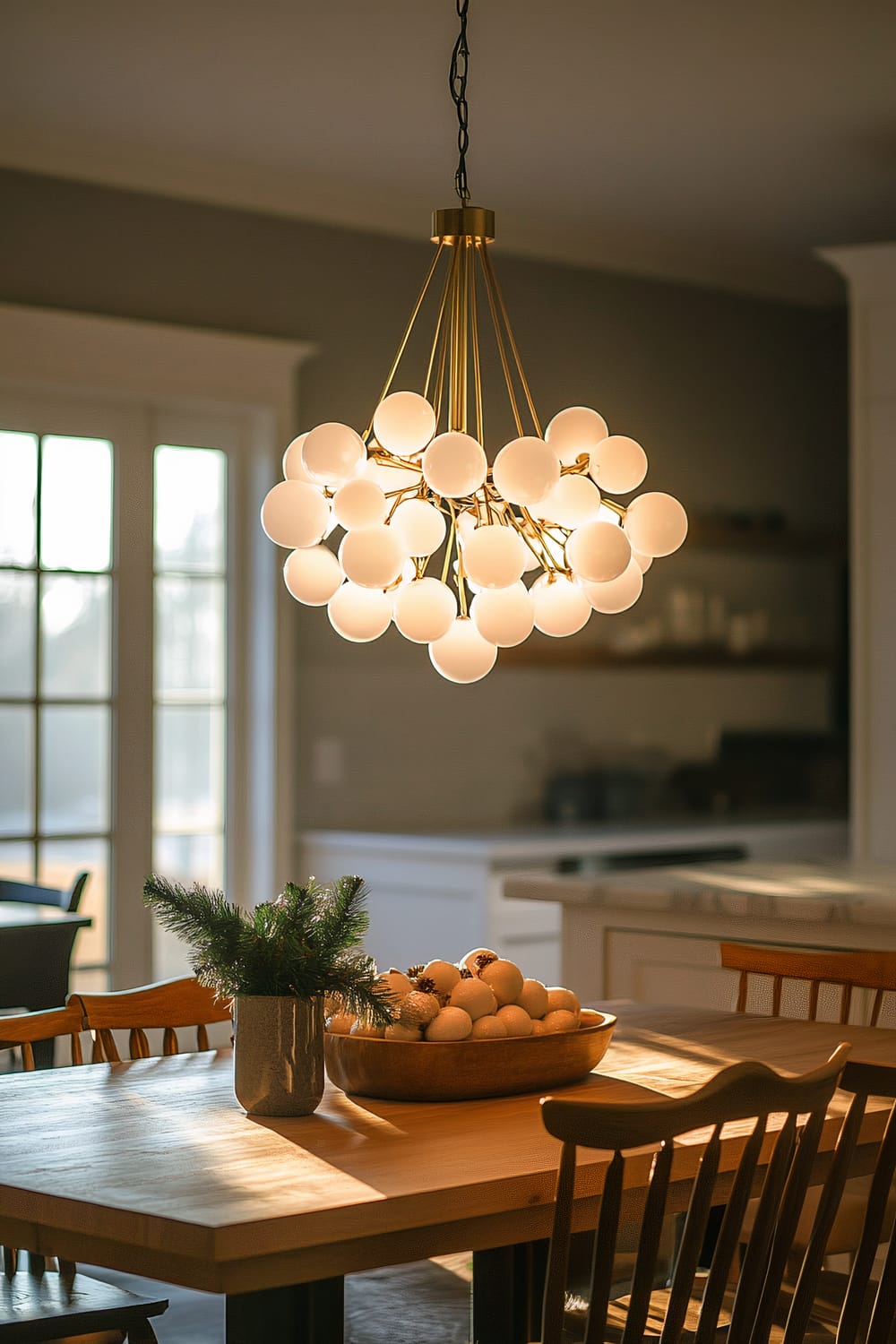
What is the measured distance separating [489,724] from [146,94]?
89.2 inches

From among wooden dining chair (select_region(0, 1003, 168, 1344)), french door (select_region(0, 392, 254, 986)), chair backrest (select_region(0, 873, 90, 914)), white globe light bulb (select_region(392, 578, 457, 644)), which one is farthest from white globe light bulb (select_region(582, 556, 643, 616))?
french door (select_region(0, 392, 254, 986))

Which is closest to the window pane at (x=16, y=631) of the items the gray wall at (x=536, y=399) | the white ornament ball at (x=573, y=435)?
the gray wall at (x=536, y=399)

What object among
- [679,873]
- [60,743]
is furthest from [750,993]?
[60,743]

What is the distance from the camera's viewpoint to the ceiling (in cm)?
379

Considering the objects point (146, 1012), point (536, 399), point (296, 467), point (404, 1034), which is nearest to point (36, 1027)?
point (146, 1012)

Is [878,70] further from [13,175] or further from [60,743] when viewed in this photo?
[60,743]

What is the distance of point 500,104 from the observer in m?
4.31

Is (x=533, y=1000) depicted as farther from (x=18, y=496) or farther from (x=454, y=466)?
(x=18, y=496)

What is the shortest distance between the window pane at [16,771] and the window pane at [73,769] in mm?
39

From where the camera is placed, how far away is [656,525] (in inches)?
92.0

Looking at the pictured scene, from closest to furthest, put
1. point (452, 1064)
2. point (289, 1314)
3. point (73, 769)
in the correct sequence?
point (289, 1314), point (452, 1064), point (73, 769)

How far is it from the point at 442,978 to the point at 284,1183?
536mm

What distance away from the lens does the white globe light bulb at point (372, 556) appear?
2172 mm

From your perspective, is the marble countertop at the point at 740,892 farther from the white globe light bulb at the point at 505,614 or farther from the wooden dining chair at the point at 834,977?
the white globe light bulb at the point at 505,614
